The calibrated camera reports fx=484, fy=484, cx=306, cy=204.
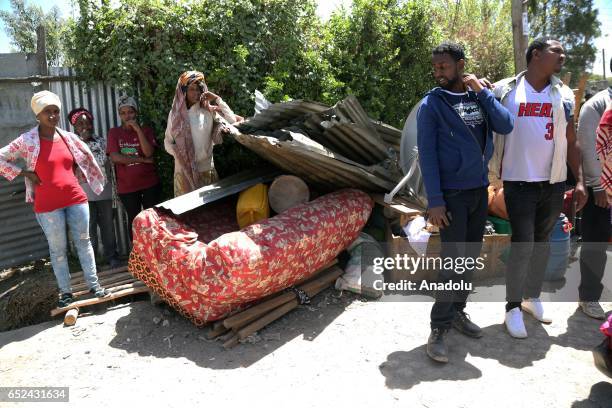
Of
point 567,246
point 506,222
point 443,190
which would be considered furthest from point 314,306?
point 567,246

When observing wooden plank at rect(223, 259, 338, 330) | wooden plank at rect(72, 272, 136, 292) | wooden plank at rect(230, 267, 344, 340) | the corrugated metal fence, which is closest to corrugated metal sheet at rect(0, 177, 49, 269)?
the corrugated metal fence

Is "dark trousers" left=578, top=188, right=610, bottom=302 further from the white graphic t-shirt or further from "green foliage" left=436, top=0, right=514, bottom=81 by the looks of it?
"green foliage" left=436, top=0, right=514, bottom=81

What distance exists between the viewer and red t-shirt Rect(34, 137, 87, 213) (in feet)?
13.8

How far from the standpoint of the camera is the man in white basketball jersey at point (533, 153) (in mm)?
3502

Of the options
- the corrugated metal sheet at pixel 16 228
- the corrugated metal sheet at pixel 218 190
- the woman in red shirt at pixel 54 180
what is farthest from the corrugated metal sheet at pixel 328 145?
the corrugated metal sheet at pixel 16 228

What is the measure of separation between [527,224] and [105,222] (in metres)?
4.33

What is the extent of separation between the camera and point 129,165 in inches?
206

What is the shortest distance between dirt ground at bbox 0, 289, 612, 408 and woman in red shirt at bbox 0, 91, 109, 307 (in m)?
0.56

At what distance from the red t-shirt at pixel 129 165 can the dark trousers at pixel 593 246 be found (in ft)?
14.0

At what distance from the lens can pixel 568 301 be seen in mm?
4328

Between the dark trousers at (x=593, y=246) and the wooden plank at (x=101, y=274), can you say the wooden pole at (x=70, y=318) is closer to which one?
the wooden plank at (x=101, y=274)

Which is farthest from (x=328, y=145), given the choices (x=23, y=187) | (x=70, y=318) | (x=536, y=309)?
(x=23, y=187)

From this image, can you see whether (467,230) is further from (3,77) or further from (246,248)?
(3,77)

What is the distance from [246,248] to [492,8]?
15.6 metres
